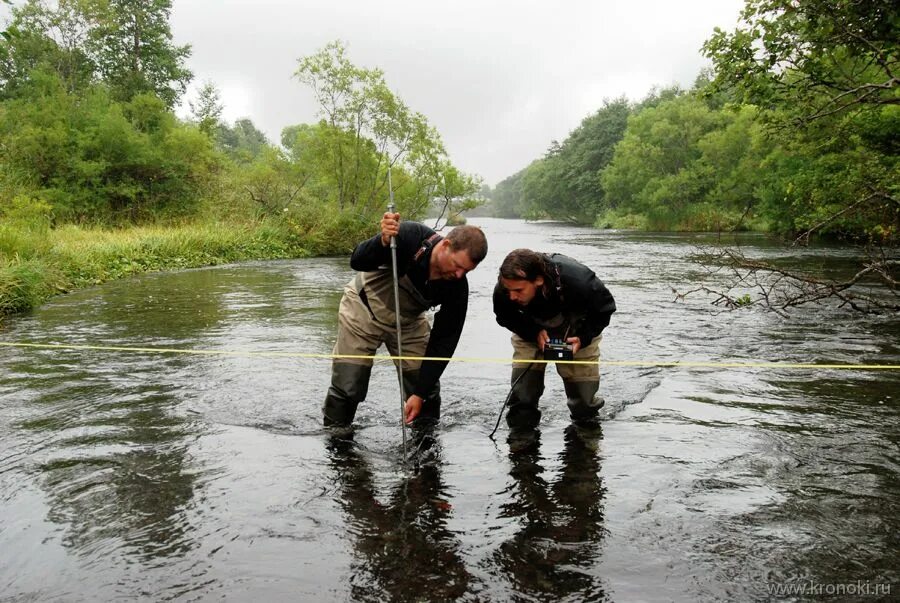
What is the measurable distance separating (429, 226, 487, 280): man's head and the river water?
1491mm

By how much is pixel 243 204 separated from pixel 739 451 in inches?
1122

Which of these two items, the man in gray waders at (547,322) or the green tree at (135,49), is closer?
the man in gray waders at (547,322)

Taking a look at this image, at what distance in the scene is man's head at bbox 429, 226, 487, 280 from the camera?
4.27 m

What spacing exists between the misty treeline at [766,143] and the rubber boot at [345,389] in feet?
22.7

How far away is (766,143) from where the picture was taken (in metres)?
35.2

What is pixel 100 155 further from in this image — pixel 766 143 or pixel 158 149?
pixel 766 143

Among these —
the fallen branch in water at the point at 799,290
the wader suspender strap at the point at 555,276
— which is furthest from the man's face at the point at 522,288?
the fallen branch in water at the point at 799,290

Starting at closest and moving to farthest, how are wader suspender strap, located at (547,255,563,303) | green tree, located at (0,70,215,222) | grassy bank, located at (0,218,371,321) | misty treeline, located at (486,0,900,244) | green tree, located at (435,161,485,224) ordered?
wader suspender strap, located at (547,255,563,303)
misty treeline, located at (486,0,900,244)
grassy bank, located at (0,218,371,321)
green tree, located at (0,70,215,222)
green tree, located at (435,161,485,224)

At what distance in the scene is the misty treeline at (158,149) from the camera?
24.7 meters

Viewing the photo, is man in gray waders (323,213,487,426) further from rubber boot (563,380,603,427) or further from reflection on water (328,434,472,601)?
rubber boot (563,380,603,427)

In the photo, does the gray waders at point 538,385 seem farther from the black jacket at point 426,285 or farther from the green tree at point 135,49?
the green tree at point 135,49

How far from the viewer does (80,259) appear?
1566 centimetres

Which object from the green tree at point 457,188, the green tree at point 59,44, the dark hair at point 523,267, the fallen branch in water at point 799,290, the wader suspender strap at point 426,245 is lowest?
the fallen branch in water at point 799,290

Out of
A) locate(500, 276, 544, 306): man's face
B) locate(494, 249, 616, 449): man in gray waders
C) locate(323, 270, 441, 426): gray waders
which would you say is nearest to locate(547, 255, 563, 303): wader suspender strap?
locate(494, 249, 616, 449): man in gray waders
